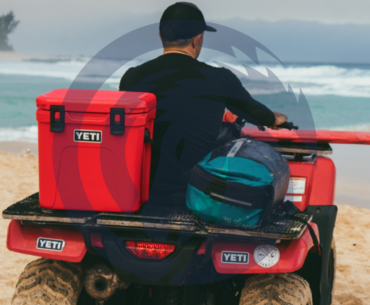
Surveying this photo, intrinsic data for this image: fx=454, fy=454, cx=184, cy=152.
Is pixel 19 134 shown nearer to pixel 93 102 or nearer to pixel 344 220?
pixel 344 220

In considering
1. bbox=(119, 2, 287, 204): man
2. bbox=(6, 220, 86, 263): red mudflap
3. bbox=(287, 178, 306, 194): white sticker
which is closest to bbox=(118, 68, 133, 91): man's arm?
bbox=(119, 2, 287, 204): man

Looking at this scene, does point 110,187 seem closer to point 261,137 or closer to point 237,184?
point 237,184

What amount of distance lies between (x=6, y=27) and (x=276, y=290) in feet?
237

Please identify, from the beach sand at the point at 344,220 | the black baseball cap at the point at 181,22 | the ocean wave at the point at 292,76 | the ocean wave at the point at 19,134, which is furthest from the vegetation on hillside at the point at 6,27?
the black baseball cap at the point at 181,22

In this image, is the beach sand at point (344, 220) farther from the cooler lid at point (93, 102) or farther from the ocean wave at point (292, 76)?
the ocean wave at point (292, 76)

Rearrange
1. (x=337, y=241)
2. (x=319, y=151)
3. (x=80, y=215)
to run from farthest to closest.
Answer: (x=337, y=241), (x=319, y=151), (x=80, y=215)

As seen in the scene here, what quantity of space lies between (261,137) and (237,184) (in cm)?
139

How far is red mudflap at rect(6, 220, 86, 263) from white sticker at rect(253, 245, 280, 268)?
80 centimetres

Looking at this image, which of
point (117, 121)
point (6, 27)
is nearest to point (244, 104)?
point (117, 121)

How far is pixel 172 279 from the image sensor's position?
2.06m

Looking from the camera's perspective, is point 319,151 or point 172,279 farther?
point 319,151

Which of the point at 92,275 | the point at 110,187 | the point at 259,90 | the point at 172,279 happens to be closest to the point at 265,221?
the point at 172,279

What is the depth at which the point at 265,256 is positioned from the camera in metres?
2.05

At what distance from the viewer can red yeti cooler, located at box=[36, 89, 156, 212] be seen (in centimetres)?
206
